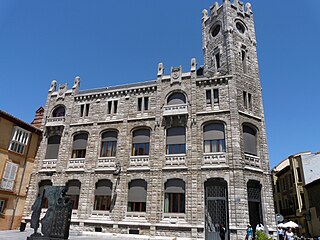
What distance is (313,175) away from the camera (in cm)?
3350

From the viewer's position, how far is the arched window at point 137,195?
71.0ft

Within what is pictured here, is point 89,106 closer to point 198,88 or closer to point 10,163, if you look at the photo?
point 10,163

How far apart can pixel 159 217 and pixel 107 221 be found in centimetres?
471

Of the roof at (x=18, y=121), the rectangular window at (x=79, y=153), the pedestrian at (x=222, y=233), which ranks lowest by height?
the pedestrian at (x=222, y=233)

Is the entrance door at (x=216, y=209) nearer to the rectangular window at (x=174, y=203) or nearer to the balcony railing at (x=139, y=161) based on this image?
the rectangular window at (x=174, y=203)

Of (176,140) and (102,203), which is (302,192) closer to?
(176,140)

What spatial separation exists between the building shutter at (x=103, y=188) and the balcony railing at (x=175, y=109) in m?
8.24

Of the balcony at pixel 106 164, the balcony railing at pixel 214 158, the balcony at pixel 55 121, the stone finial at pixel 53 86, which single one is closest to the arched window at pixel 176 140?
the balcony railing at pixel 214 158

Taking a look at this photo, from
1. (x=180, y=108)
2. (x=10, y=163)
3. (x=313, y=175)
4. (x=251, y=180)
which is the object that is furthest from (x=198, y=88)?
(x=313, y=175)

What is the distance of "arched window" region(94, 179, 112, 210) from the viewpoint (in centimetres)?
2271

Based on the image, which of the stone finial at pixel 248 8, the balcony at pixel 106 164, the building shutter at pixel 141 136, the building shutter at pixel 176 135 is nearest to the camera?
the building shutter at pixel 176 135

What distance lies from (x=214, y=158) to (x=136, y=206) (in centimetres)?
780

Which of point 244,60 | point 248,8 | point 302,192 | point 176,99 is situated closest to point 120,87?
point 176,99

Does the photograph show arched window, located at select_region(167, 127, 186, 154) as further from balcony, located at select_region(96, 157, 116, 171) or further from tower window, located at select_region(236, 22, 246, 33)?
tower window, located at select_region(236, 22, 246, 33)
